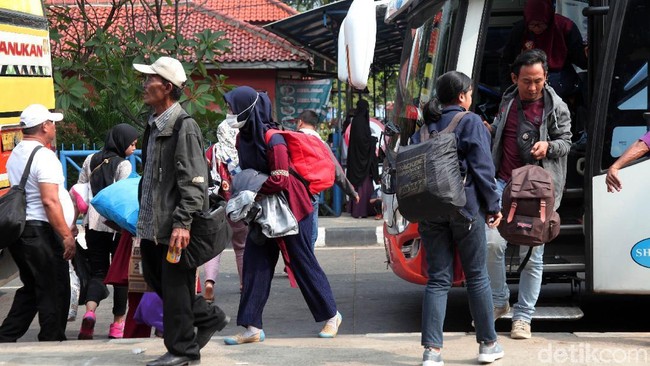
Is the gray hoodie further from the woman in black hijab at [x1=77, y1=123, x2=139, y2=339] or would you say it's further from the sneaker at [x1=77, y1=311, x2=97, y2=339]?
the sneaker at [x1=77, y1=311, x2=97, y2=339]

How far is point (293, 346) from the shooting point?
21.3ft

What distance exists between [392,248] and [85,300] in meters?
2.29

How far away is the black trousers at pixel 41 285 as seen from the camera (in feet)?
22.0

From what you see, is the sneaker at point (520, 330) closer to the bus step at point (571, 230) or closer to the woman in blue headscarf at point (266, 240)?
the bus step at point (571, 230)

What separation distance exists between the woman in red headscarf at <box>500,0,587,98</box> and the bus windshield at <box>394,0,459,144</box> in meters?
0.64

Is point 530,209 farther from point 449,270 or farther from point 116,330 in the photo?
point 116,330

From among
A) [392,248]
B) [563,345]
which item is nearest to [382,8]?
[392,248]

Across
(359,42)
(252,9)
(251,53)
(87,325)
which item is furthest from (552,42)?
(252,9)

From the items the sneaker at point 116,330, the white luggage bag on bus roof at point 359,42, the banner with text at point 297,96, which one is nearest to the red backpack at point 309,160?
the white luggage bag on bus roof at point 359,42

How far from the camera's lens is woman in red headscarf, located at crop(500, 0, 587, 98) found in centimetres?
779

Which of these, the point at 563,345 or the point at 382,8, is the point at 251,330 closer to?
the point at 563,345

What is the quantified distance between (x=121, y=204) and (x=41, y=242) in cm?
55

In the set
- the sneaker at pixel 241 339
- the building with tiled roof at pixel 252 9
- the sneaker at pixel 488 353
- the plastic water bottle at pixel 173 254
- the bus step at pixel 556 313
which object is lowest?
the sneaker at pixel 241 339

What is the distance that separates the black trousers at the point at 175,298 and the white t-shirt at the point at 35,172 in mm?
1156
